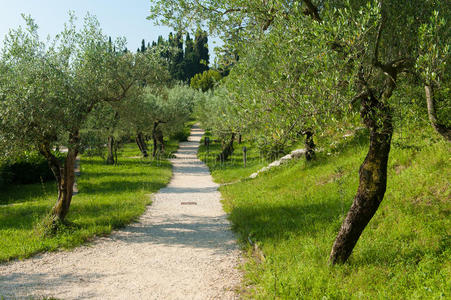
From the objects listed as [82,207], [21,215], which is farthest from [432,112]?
[21,215]

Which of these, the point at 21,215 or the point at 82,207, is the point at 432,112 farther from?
the point at 21,215

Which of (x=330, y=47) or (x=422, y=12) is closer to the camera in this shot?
(x=330, y=47)

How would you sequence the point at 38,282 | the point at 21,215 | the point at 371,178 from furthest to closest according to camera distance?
the point at 21,215 < the point at 38,282 < the point at 371,178

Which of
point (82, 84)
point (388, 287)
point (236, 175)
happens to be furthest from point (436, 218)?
point (236, 175)

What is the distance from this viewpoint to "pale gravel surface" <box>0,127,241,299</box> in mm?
6012

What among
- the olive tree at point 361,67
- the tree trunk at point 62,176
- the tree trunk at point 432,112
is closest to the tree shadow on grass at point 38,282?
the tree trunk at point 62,176

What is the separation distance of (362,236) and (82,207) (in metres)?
10.1

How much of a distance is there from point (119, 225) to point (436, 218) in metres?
8.61

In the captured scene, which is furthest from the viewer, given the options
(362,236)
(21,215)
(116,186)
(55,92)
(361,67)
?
(116,186)

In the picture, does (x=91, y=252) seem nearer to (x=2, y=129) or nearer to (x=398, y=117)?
(x=2, y=129)

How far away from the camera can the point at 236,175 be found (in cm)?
2105

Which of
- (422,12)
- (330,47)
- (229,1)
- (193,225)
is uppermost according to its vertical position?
(229,1)

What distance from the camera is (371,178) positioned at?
230 inches

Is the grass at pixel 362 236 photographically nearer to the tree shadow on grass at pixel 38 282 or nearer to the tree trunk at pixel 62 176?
the tree shadow on grass at pixel 38 282
